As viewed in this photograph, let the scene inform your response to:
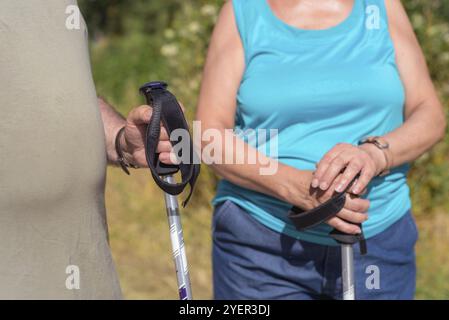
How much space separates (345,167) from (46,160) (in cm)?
97

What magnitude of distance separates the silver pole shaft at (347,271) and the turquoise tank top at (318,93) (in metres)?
0.17

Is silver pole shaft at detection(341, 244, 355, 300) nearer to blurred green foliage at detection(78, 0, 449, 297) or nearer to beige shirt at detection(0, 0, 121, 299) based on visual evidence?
beige shirt at detection(0, 0, 121, 299)

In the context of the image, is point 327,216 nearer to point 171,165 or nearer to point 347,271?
point 347,271

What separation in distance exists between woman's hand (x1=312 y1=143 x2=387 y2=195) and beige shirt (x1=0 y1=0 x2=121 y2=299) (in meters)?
0.75

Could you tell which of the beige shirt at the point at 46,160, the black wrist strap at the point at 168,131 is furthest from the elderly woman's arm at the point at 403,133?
the beige shirt at the point at 46,160

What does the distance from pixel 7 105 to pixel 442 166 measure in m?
3.79

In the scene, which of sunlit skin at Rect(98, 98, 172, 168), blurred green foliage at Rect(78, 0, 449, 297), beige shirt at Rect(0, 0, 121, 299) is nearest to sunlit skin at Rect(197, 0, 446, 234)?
sunlit skin at Rect(98, 98, 172, 168)

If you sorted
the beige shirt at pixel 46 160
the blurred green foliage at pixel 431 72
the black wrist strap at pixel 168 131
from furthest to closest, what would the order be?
the blurred green foliage at pixel 431 72 → the black wrist strap at pixel 168 131 → the beige shirt at pixel 46 160

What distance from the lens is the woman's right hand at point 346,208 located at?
91.8 inches

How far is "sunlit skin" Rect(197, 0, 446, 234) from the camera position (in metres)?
2.35

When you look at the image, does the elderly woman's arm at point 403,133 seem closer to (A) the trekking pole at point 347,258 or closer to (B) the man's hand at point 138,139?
(A) the trekking pole at point 347,258

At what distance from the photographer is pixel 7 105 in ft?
5.61

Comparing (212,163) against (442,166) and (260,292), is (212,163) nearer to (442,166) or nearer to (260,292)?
(260,292)

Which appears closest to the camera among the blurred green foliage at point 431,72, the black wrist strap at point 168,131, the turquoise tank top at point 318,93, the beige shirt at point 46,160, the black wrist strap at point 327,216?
the beige shirt at point 46,160
